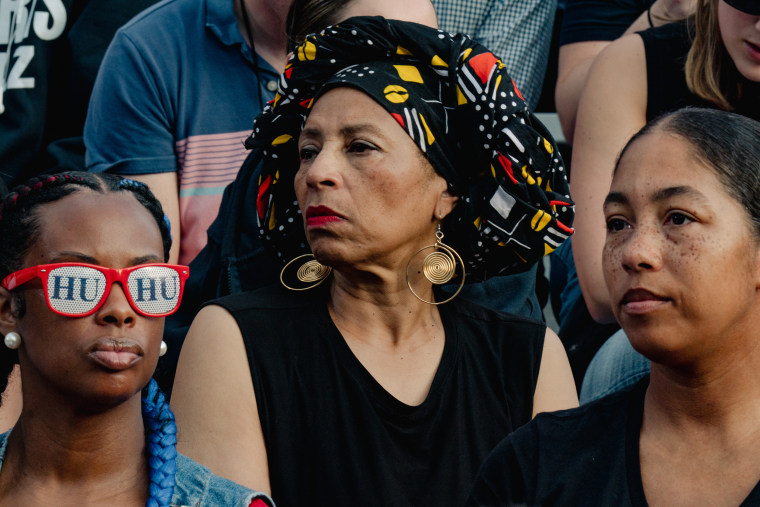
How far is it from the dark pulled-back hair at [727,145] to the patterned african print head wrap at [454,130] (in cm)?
67

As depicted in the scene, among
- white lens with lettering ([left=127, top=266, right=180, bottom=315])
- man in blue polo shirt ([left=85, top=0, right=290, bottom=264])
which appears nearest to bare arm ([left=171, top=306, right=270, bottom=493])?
white lens with lettering ([left=127, top=266, right=180, bottom=315])

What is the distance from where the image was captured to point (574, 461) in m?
2.17

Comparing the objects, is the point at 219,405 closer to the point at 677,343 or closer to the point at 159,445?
the point at 159,445

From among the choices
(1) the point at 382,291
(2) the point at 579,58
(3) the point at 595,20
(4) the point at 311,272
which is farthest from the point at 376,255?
(3) the point at 595,20

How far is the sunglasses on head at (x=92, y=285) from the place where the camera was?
210 cm

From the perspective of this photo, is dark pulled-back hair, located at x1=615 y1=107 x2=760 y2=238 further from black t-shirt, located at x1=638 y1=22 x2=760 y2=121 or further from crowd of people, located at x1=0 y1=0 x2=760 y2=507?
black t-shirt, located at x1=638 y1=22 x2=760 y2=121

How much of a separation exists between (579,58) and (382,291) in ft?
4.66

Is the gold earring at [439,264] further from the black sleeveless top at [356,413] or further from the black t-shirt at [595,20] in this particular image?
the black t-shirt at [595,20]

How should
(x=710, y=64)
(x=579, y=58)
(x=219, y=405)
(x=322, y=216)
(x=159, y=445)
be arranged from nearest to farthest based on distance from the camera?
(x=159, y=445)
(x=219, y=405)
(x=322, y=216)
(x=710, y=64)
(x=579, y=58)

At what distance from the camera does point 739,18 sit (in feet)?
10.0

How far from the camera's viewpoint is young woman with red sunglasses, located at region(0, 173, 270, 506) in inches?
83.0

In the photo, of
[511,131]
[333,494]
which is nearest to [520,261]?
[511,131]

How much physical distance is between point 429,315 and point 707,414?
1041 mm

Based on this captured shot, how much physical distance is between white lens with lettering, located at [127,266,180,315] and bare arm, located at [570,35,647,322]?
151 cm
